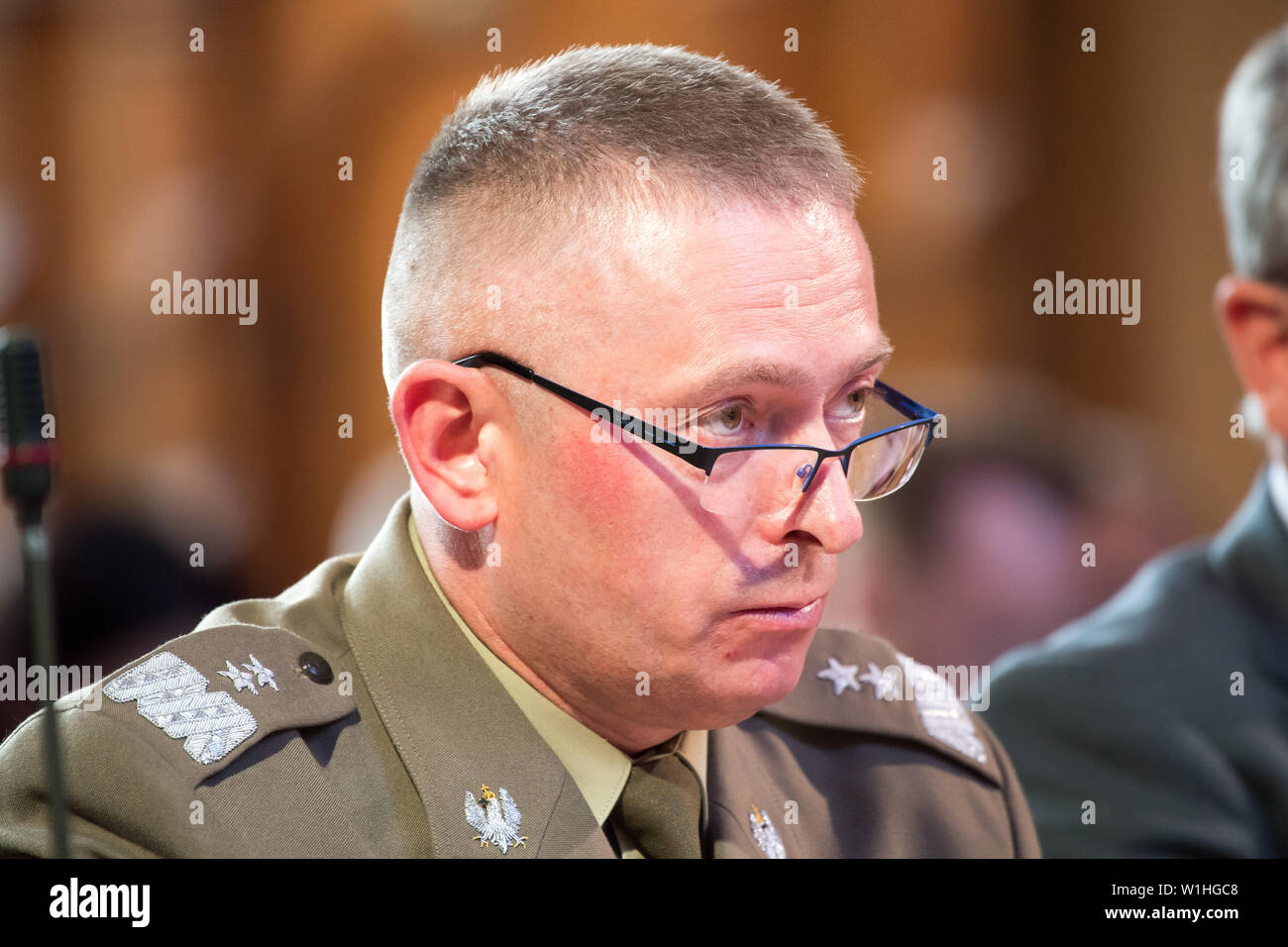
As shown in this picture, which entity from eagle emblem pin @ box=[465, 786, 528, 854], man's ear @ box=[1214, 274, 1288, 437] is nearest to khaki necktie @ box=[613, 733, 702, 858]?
eagle emblem pin @ box=[465, 786, 528, 854]

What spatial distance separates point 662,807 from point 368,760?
0.37 metres

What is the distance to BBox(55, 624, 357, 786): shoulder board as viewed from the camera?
4.75ft

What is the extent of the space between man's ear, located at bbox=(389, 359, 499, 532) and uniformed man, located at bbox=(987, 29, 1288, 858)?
48.8 inches

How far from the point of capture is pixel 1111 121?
3529 millimetres

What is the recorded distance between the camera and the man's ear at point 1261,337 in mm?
2406

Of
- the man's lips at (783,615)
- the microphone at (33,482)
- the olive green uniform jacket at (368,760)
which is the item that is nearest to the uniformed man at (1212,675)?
the olive green uniform jacket at (368,760)

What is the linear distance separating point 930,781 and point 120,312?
210 cm

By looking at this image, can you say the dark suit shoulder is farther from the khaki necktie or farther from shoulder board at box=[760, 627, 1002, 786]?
the khaki necktie

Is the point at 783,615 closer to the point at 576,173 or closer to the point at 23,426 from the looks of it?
the point at 576,173

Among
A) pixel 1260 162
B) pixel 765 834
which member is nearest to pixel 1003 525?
pixel 1260 162

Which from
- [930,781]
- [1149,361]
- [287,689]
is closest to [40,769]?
[287,689]

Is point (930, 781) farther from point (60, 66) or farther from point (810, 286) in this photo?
point (60, 66)

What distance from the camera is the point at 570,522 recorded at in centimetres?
158

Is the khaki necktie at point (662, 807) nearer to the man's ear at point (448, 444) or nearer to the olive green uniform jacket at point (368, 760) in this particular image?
the olive green uniform jacket at point (368, 760)
